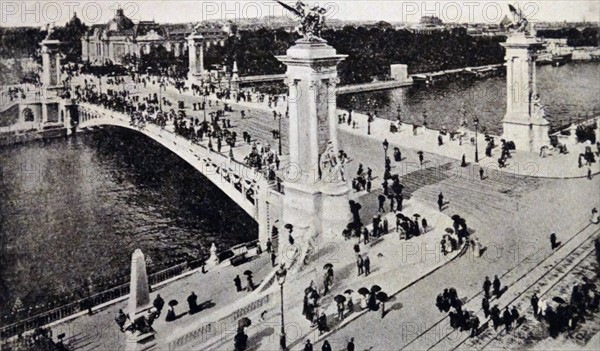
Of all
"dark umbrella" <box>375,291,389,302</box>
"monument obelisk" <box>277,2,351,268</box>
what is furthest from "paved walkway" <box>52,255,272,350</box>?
"dark umbrella" <box>375,291,389,302</box>

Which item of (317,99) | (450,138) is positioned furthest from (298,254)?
(450,138)

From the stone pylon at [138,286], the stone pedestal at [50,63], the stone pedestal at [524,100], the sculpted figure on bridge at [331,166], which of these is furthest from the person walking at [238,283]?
the stone pedestal at [524,100]

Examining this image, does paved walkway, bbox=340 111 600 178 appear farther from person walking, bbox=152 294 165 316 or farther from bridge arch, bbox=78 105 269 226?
person walking, bbox=152 294 165 316

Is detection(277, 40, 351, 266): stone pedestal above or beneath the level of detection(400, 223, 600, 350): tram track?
above

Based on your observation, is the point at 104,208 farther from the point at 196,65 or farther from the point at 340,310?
the point at 196,65

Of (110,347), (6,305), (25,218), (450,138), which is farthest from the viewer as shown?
(450,138)

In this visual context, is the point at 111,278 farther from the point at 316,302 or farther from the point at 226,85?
the point at 226,85
